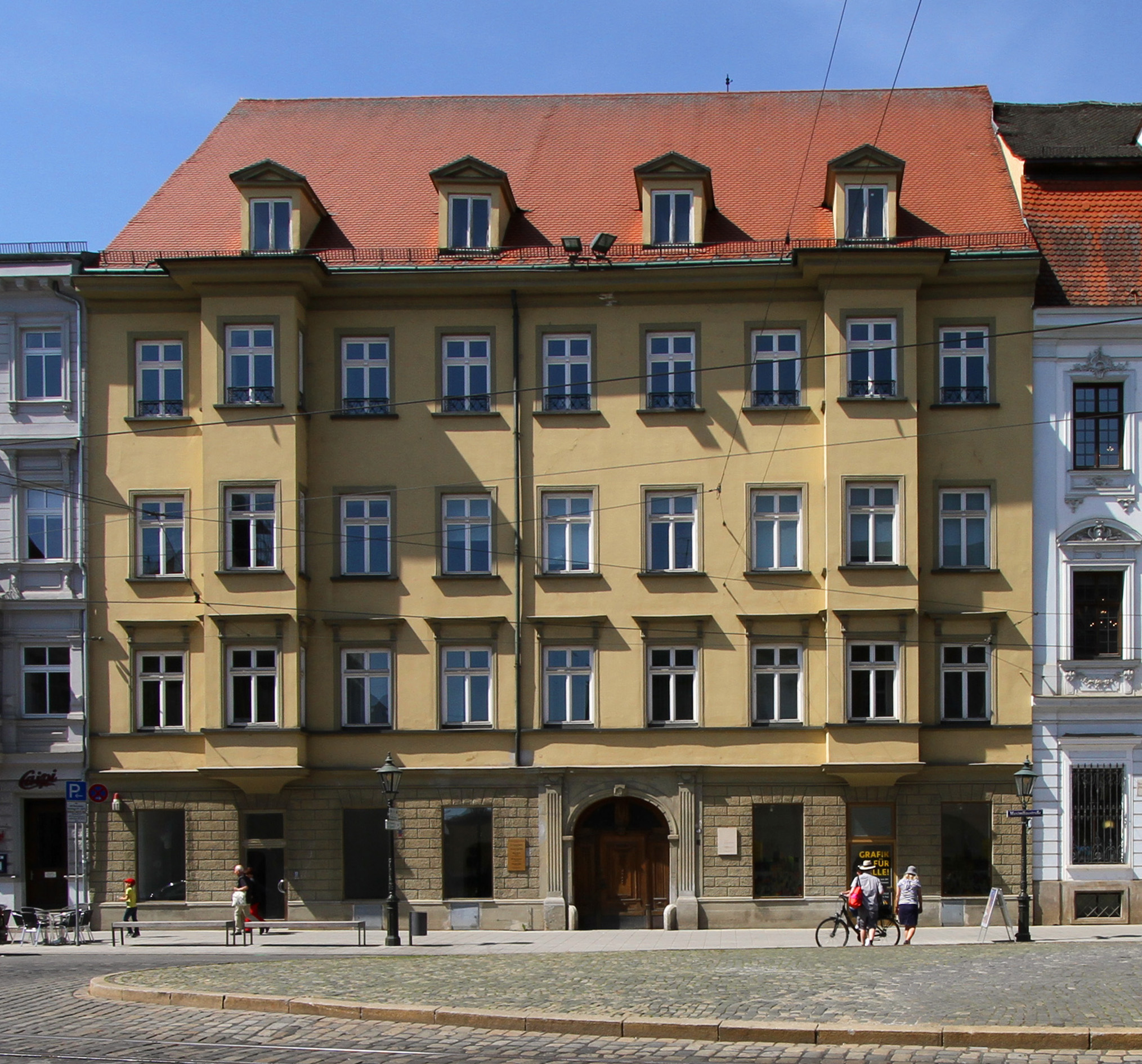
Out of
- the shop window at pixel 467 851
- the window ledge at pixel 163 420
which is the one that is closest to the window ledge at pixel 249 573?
the window ledge at pixel 163 420

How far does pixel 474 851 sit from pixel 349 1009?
1701cm

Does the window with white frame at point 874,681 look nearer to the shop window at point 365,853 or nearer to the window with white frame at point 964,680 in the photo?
the window with white frame at point 964,680

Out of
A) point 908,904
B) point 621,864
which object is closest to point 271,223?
point 621,864

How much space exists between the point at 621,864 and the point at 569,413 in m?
9.96

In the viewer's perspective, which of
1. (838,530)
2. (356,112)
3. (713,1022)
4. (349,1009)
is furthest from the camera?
(356,112)

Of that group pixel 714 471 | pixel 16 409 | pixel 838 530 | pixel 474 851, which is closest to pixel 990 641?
pixel 838 530

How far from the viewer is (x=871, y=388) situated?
33062 mm

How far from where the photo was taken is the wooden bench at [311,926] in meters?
30.0

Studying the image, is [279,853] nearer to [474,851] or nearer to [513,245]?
[474,851]

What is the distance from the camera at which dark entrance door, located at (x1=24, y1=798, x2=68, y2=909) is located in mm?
33781

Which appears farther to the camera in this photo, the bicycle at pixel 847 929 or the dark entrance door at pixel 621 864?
the dark entrance door at pixel 621 864

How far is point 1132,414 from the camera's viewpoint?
33250 mm

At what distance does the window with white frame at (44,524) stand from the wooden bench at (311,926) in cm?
940

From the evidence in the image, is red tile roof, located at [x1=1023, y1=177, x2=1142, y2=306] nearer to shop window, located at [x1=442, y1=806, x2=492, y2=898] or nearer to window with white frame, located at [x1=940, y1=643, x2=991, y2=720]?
window with white frame, located at [x1=940, y1=643, x2=991, y2=720]
